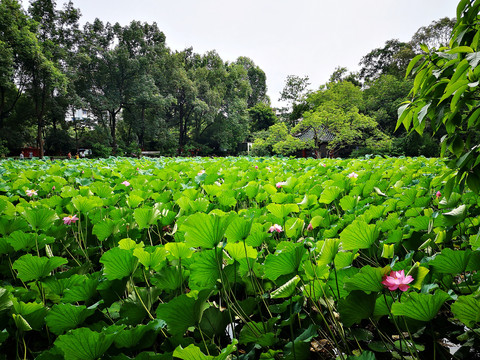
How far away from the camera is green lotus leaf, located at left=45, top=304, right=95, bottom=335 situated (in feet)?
1.95

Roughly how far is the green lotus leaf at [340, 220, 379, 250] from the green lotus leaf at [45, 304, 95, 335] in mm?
691

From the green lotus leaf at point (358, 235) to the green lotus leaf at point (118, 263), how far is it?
585mm

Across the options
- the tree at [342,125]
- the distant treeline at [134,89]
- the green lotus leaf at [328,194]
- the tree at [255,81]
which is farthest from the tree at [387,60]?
the green lotus leaf at [328,194]

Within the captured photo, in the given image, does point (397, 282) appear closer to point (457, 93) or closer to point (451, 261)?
point (451, 261)

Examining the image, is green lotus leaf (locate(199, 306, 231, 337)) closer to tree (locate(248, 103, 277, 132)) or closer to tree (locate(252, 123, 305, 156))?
tree (locate(252, 123, 305, 156))

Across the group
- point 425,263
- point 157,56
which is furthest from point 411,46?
point 425,263

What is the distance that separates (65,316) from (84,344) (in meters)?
0.13

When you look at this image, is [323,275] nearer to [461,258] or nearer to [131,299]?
[461,258]

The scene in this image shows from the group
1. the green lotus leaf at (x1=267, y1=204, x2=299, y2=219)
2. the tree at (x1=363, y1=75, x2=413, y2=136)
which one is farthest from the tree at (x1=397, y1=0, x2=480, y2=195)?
the tree at (x1=363, y1=75, x2=413, y2=136)

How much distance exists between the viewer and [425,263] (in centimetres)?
78

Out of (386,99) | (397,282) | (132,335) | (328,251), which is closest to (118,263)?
(132,335)

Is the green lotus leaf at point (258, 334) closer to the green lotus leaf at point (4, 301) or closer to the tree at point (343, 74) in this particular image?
the green lotus leaf at point (4, 301)

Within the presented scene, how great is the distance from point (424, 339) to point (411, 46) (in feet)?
103

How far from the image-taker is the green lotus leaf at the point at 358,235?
81cm
